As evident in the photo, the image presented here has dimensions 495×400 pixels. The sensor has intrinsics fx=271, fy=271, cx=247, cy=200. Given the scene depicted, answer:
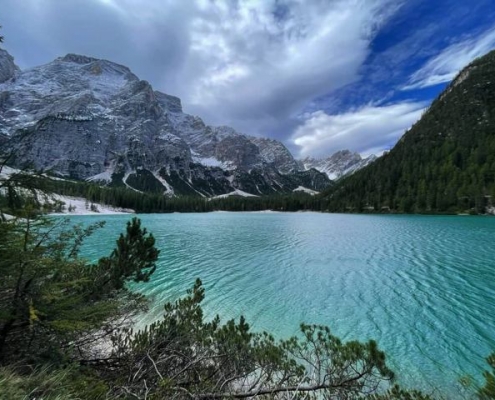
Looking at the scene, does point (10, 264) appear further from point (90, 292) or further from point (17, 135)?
point (90, 292)

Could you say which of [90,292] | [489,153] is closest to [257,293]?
[90,292]

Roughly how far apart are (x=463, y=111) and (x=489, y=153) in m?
52.9

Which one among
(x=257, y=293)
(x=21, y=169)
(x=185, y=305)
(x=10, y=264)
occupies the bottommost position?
(x=257, y=293)

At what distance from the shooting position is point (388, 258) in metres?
32.2

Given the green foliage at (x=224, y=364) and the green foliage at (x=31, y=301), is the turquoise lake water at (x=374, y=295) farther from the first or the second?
the green foliage at (x=31, y=301)

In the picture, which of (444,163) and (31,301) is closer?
(31,301)

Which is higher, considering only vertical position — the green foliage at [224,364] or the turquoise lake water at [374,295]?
the green foliage at [224,364]

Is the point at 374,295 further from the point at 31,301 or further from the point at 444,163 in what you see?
the point at 444,163

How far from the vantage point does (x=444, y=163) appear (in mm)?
141250

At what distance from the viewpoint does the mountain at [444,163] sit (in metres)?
117

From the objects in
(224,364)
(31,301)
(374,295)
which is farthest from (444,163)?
(31,301)

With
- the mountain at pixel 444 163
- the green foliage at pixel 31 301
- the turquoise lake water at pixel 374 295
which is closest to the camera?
the green foliage at pixel 31 301

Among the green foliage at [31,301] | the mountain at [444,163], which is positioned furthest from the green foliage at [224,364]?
the mountain at [444,163]

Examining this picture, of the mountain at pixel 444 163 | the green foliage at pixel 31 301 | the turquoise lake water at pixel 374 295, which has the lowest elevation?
the turquoise lake water at pixel 374 295
